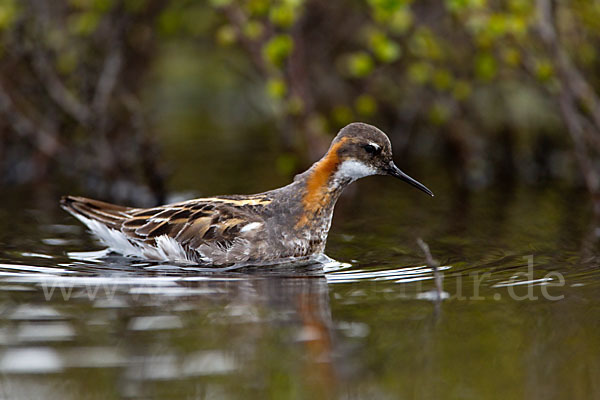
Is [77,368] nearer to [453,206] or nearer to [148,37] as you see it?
[453,206]

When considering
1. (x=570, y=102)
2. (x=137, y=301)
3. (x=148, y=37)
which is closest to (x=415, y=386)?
(x=137, y=301)

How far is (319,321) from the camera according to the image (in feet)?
17.0

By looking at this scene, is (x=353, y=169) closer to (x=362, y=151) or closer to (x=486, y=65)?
(x=362, y=151)

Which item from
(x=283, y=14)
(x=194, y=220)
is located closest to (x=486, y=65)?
(x=283, y=14)

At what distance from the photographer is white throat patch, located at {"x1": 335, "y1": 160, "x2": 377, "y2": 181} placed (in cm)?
712

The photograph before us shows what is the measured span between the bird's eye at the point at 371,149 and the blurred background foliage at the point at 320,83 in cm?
144

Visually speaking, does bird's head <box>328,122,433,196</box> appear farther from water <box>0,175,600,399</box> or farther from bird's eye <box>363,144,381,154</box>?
water <box>0,175,600,399</box>

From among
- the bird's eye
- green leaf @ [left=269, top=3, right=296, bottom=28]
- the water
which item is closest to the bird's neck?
the bird's eye

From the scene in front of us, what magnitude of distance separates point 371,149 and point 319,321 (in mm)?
2213

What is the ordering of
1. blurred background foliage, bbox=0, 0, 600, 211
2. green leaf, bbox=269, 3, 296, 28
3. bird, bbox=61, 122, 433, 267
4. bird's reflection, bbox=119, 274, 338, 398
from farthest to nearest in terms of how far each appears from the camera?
blurred background foliage, bbox=0, 0, 600, 211
green leaf, bbox=269, 3, 296, 28
bird, bbox=61, 122, 433, 267
bird's reflection, bbox=119, 274, 338, 398

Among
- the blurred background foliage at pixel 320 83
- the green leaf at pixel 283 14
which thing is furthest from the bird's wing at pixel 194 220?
the blurred background foliage at pixel 320 83

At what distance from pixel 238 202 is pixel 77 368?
2967mm

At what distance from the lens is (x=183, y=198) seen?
989 cm

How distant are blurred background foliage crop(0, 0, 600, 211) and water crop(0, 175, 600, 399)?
2.03 meters
